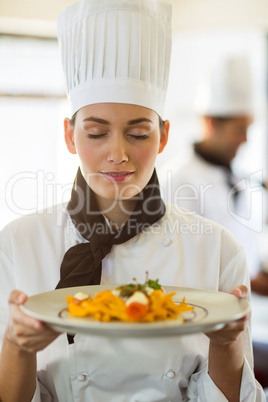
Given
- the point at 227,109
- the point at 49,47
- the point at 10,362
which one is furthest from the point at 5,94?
the point at 10,362

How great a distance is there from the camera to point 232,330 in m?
1.19

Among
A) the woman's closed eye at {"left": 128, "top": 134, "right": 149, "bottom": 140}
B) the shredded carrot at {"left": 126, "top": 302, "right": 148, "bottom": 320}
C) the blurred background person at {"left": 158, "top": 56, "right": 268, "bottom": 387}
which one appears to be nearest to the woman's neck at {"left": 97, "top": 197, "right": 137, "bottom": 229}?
the woman's closed eye at {"left": 128, "top": 134, "right": 149, "bottom": 140}

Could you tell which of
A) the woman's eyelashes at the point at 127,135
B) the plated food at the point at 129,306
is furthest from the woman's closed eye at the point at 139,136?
the plated food at the point at 129,306

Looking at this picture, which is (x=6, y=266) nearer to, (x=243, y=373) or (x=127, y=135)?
(x=127, y=135)

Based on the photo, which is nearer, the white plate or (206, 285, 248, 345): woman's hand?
the white plate

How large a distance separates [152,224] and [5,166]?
11.9ft

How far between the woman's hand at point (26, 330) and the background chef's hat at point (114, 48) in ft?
2.06

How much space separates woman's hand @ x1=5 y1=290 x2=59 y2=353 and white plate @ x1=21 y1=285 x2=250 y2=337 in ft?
0.09

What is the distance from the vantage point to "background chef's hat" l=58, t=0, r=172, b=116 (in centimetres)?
151

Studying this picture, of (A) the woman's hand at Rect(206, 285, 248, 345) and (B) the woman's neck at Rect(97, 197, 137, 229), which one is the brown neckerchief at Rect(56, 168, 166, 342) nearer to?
(B) the woman's neck at Rect(97, 197, 137, 229)

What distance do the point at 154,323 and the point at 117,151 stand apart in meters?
0.54

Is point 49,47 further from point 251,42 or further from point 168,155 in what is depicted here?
point 251,42

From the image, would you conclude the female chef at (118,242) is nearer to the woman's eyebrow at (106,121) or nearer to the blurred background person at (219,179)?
the woman's eyebrow at (106,121)

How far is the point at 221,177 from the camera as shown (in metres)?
3.46
